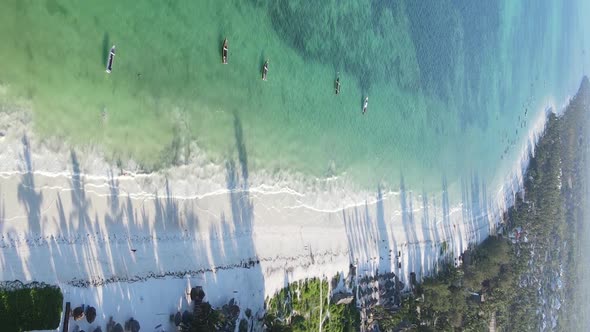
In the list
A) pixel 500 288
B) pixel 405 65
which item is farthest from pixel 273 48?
pixel 500 288

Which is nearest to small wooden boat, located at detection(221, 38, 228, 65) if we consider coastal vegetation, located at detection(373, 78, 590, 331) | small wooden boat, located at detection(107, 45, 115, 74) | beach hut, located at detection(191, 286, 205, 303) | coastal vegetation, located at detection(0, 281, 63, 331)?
small wooden boat, located at detection(107, 45, 115, 74)

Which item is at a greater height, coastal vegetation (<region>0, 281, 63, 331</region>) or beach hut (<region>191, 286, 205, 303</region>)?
coastal vegetation (<region>0, 281, 63, 331</region>)

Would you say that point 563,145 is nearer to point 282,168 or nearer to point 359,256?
point 359,256

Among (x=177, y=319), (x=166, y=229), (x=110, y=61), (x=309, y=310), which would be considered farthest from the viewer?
(x=309, y=310)

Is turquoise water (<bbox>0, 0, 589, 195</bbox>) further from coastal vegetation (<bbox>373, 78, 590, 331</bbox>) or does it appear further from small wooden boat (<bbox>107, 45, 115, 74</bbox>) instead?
coastal vegetation (<bbox>373, 78, 590, 331</bbox>)

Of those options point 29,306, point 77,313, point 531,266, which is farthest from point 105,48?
point 531,266

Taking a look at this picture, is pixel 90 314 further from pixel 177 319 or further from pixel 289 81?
pixel 289 81

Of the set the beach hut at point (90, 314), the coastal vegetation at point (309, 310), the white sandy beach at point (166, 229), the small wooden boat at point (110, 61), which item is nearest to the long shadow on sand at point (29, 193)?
the white sandy beach at point (166, 229)
